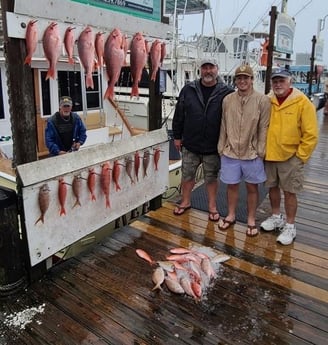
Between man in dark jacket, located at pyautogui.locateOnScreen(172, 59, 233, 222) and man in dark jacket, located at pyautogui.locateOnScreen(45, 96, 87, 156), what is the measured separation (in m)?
2.06

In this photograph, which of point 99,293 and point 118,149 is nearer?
point 99,293

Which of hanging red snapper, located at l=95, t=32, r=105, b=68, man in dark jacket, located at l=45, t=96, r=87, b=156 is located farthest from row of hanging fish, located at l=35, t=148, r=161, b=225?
man in dark jacket, located at l=45, t=96, r=87, b=156

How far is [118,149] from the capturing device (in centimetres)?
323

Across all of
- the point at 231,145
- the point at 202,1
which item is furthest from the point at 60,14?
the point at 202,1

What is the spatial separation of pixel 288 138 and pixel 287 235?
94 centimetres

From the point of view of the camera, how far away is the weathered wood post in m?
2.42

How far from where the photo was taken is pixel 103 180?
3057 millimetres

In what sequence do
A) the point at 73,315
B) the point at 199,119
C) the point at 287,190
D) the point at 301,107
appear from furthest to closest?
1. the point at 199,119
2. the point at 287,190
3. the point at 301,107
4. the point at 73,315

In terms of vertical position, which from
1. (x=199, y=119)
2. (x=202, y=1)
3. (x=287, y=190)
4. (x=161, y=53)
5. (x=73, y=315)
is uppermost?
(x=202, y=1)

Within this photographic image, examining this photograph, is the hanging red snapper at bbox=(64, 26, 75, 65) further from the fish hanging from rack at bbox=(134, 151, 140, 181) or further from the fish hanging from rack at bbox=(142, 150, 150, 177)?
the fish hanging from rack at bbox=(142, 150, 150, 177)

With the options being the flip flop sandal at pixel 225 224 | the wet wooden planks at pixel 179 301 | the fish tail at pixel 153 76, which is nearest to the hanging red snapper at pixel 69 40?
the fish tail at pixel 153 76

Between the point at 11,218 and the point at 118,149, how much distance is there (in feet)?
3.76

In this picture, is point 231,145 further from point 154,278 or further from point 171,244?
point 154,278

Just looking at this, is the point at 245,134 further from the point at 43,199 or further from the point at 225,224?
the point at 43,199
